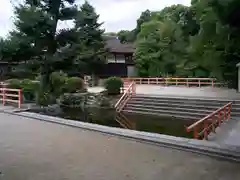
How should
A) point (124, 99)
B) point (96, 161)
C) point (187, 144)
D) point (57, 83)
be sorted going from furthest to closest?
1. point (57, 83)
2. point (124, 99)
3. point (187, 144)
4. point (96, 161)

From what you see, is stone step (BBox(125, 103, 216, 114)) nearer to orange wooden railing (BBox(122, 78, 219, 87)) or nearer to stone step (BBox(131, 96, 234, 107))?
stone step (BBox(131, 96, 234, 107))

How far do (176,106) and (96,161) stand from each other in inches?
418

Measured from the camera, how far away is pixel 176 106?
51.8ft

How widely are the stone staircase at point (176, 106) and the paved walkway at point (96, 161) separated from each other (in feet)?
25.0

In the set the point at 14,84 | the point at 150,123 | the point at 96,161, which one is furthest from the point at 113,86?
the point at 96,161

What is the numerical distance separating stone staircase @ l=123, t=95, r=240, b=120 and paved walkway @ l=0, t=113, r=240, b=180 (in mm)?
7606

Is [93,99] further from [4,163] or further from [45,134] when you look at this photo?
[4,163]

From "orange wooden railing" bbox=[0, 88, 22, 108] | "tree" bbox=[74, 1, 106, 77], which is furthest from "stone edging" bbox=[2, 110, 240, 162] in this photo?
"tree" bbox=[74, 1, 106, 77]

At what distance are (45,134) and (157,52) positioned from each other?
23659mm

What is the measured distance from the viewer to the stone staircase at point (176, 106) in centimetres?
1455

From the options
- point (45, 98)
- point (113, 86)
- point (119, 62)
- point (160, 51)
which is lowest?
point (45, 98)

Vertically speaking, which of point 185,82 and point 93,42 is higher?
point 93,42

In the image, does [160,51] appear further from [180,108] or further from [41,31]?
[41,31]

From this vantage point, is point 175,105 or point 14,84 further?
point 14,84
